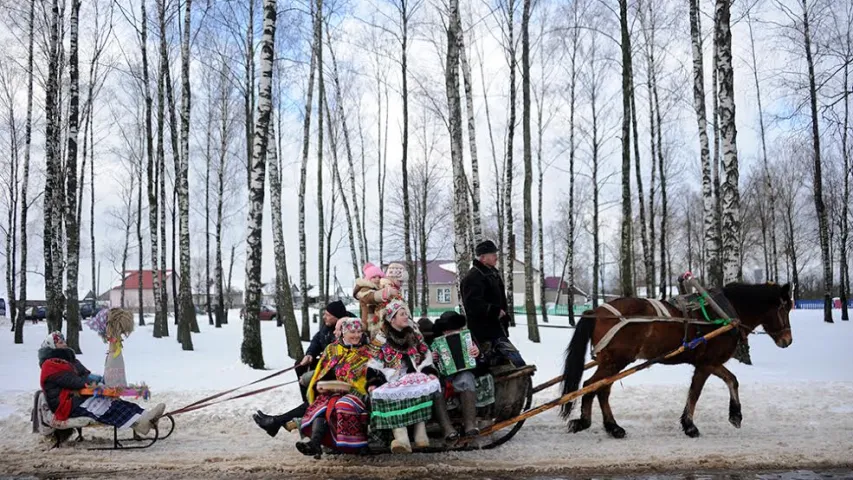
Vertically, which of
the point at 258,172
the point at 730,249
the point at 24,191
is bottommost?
the point at 730,249

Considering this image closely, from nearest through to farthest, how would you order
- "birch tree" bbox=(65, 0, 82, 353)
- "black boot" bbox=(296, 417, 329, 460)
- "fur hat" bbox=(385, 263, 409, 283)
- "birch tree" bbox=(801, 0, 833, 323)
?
"black boot" bbox=(296, 417, 329, 460) → "fur hat" bbox=(385, 263, 409, 283) → "birch tree" bbox=(65, 0, 82, 353) → "birch tree" bbox=(801, 0, 833, 323)

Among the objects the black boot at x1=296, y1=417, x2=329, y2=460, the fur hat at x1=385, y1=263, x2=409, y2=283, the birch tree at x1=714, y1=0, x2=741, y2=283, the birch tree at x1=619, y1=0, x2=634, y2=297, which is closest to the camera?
the black boot at x1=296, y1=417, x2=329, y2=460

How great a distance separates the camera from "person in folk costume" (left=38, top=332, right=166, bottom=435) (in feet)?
19.2

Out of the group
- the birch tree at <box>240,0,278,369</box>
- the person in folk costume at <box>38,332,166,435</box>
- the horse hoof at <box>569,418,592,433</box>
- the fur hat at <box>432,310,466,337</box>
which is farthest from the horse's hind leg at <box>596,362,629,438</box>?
the birch tree at <box>240,0,278,369</box>

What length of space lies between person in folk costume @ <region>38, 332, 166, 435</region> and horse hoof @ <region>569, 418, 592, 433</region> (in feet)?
13.9

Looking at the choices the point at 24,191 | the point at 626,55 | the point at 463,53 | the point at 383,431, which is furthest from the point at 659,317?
the point at 24,191

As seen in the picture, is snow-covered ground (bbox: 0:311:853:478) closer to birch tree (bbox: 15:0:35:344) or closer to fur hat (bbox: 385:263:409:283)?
fur hat (bbox: 385:263:409:283)

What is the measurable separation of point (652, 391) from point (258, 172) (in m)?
7.47

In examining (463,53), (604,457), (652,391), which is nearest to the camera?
→ (604,457)

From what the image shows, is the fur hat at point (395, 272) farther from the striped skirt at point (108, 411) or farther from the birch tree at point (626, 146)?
the birch tree at point (626, 146)

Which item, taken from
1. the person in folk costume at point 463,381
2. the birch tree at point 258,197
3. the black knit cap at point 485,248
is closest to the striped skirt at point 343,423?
the person in folk costume at point 463,381

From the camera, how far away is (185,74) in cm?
1545

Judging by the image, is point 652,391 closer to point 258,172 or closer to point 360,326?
point 360,326

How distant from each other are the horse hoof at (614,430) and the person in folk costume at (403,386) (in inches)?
76.6
